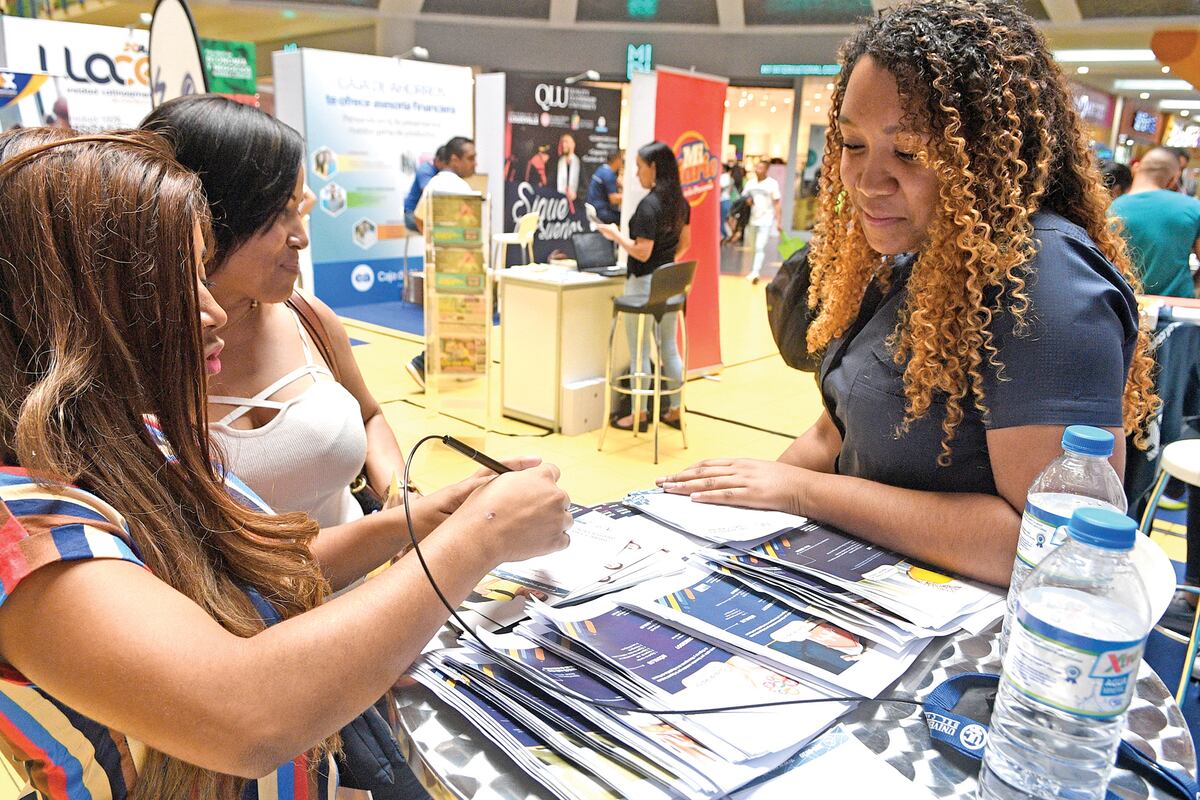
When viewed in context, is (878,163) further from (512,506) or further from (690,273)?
(690,273)

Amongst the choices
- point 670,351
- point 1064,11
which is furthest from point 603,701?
point 1064,11

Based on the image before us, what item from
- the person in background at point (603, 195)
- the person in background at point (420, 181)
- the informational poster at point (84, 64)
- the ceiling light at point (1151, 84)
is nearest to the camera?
the informational poster at point (84, 64)

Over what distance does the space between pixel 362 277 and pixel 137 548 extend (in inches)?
325

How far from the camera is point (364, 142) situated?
8000mm

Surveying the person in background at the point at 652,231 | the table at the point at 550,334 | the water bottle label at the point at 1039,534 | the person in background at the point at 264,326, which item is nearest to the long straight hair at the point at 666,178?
the person in background at the point at 652,231

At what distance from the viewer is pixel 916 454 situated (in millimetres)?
1241

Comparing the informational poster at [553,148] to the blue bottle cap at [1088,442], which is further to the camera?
the informational poster at [553,148]

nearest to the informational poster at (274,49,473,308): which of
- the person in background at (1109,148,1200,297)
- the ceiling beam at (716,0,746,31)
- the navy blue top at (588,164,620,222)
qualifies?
the navy blue top at (588,164,620,222)

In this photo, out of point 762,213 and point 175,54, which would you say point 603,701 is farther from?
point 762,213

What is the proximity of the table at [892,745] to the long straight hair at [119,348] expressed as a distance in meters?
0.21

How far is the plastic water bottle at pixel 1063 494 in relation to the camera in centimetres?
89

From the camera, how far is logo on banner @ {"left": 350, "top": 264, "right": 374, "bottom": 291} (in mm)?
8500

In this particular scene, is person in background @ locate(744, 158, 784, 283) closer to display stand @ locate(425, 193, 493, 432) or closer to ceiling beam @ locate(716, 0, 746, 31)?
ceiling beam @ locate(716, 0, 746, 31)

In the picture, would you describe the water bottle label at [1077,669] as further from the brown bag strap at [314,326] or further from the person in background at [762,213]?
the person in background at [762,213]
